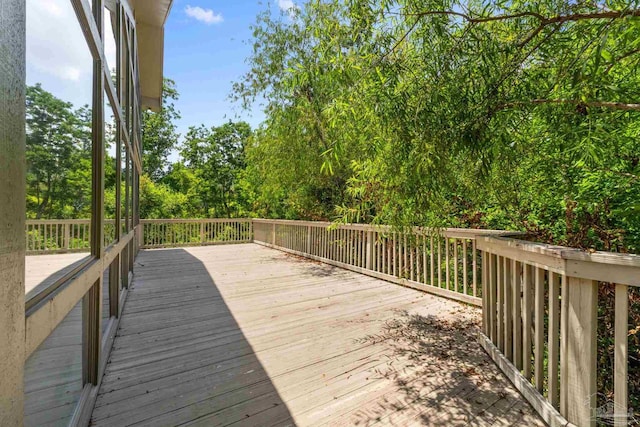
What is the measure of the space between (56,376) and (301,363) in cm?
158

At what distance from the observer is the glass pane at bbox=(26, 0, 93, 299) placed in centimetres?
89

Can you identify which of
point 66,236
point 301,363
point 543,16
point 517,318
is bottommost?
point 301,363

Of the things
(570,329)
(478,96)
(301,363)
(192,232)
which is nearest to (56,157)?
(301,363)

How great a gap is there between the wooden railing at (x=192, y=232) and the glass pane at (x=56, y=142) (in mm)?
8285

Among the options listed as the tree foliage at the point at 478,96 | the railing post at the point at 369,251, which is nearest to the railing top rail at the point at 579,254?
the tree foliage at the point at 478,96

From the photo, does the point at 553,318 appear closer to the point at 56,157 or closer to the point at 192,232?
the point at 56,157

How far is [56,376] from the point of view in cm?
127

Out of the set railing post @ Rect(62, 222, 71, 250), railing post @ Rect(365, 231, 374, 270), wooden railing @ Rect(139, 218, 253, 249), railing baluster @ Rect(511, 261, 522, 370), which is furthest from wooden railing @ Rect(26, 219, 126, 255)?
wooden railing @ Rect(139, 218, 253, 249)

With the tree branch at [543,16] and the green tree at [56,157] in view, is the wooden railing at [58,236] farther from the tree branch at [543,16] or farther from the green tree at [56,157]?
the tree branch at [543,16]

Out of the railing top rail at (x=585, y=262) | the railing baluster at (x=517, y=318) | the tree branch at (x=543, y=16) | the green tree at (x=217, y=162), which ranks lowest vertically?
the railing baluster at (x=517, y=318)

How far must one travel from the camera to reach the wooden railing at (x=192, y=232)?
9.19m

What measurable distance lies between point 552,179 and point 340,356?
8.45ft

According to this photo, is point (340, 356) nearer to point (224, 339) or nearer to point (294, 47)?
point (224, 339)

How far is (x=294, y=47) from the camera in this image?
6367 millimetres
